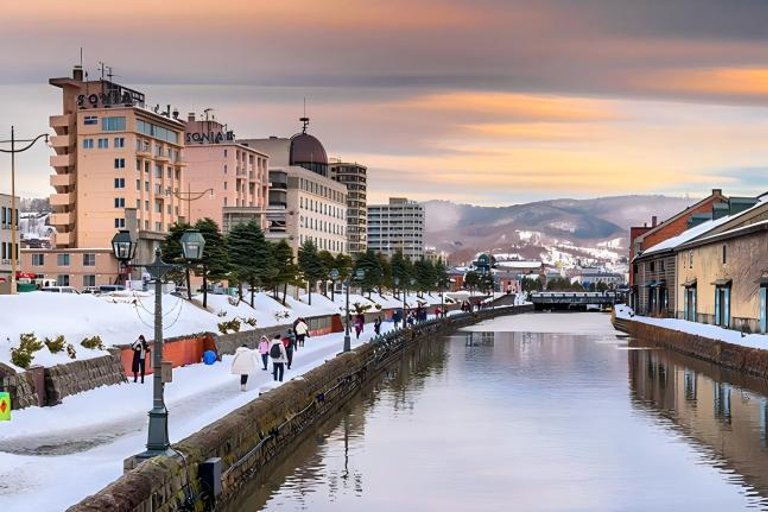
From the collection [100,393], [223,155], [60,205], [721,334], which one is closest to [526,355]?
[721,334]

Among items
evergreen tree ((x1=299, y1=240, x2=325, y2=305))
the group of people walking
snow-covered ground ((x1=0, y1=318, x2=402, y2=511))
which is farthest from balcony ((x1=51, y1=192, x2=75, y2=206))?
the group of people walking

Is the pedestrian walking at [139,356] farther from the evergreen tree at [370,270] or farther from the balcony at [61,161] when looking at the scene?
the balcony at [61,161]

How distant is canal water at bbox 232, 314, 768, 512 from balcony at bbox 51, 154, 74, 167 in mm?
82332

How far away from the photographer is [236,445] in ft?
78.3

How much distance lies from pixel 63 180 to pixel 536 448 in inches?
4193

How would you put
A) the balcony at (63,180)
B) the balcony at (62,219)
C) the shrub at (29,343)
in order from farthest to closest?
the balcony at (63,180) → the balcony at (62,219) → the shrub at (29,343)

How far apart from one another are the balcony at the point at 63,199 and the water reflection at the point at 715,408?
84167mm

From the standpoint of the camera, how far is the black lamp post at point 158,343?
19.0m

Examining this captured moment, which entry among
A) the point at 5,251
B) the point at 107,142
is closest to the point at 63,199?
the point at 107,142

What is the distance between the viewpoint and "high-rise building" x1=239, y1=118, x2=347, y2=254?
155750 mm

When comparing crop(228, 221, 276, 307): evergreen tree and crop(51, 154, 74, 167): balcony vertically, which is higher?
crop(51, 154, 74, 167): balcony

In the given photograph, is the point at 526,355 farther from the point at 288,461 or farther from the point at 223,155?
the point at 223,155

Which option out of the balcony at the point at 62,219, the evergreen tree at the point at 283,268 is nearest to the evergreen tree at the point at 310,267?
the evergreen tree at the point at 283,268

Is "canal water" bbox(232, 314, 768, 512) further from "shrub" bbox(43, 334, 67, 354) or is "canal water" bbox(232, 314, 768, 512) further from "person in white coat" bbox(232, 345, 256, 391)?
"shrub" bbox(43, 334, 67, 354)
